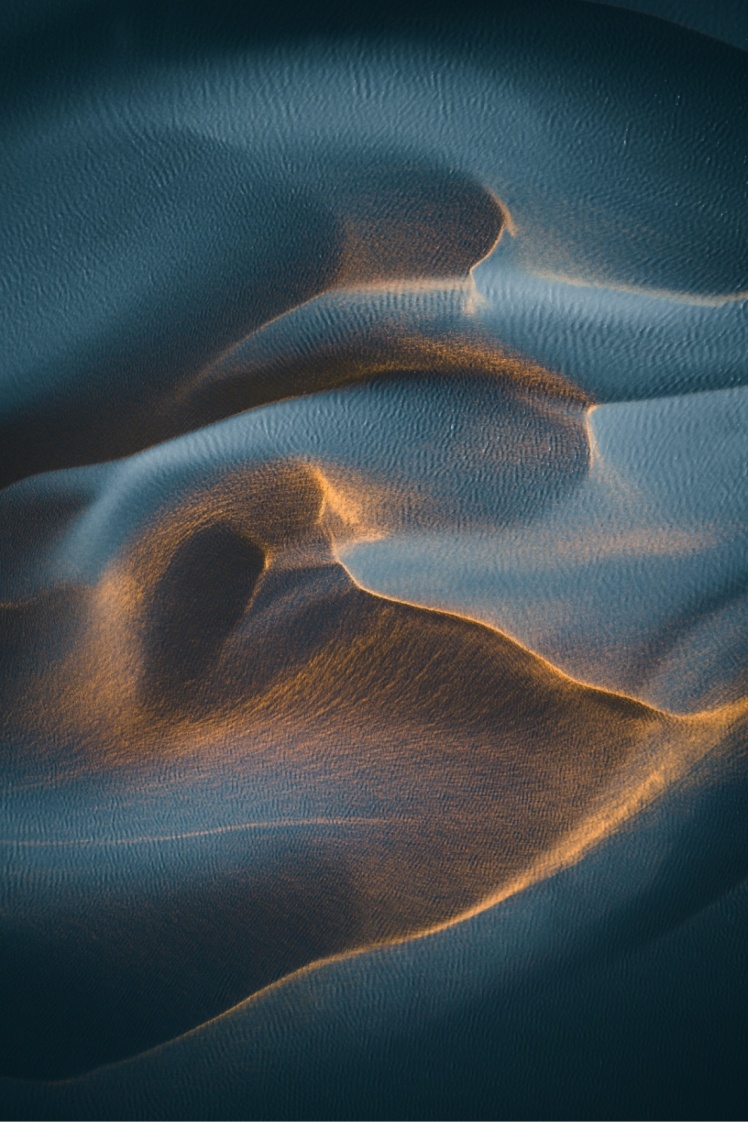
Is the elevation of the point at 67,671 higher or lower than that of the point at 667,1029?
Result: higher

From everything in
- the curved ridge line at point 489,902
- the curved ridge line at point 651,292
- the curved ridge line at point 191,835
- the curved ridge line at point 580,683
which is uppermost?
the curved ridge line at point 651,292

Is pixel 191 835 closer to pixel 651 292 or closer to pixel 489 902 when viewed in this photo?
pixel 489 902

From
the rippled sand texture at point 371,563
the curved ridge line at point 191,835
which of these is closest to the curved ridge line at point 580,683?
the rippled sand texture at point 371,563

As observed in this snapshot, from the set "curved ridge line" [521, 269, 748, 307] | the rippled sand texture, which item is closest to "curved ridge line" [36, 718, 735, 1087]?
the rippled sand texture

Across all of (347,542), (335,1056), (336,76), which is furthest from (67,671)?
(336,76)

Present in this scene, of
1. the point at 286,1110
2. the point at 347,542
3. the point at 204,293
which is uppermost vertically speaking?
the point at 204,293

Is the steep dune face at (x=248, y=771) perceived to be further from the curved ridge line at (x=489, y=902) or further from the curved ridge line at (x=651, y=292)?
the curved ridge line at (x=651, y=292)

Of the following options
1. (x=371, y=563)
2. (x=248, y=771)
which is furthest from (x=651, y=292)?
(x=248, y=771)

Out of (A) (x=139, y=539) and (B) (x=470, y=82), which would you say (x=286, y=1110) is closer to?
(A) (x=139, y=539)

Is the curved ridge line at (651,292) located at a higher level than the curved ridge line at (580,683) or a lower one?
higher
